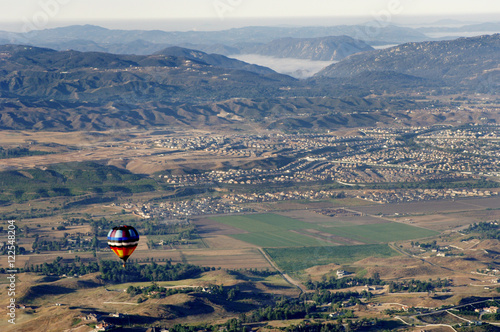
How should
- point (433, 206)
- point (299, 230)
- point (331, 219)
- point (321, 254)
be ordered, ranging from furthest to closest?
point (433, 206) < point (331, 219) < point (299, 230) < point (321, 254)

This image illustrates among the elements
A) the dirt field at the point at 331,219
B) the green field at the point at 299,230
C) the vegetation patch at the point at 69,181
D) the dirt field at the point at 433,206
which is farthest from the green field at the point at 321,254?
the vegetation patch at the point at 69,181

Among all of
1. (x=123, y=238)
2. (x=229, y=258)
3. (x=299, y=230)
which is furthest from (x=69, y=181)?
(x=123, y=238)

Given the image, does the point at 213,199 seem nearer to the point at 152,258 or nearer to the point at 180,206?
the point at 180,206

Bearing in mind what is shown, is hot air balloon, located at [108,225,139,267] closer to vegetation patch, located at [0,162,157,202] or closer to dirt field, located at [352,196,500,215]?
dirt field, located at [352,196,500,215]

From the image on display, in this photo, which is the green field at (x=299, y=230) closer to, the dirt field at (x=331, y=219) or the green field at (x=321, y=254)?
the dirt field at (x=331, y=219)

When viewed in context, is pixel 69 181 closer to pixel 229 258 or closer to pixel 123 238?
pixel 229 258

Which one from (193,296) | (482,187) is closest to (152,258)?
(193,296)

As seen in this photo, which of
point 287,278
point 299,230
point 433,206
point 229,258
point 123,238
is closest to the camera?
point 123,238
